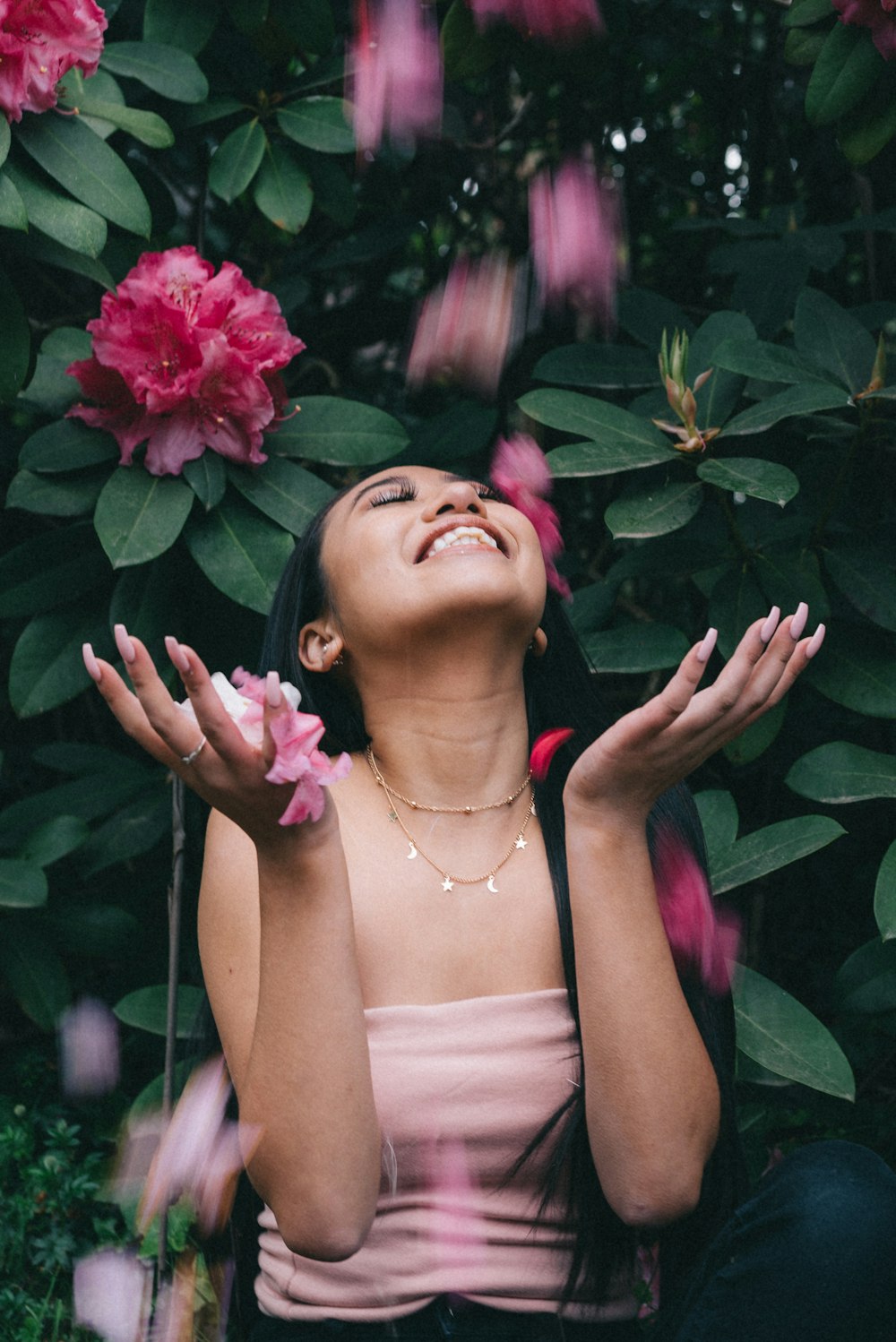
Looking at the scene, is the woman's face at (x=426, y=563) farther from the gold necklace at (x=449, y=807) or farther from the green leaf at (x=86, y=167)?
the green leaf at (x=86, y=167)

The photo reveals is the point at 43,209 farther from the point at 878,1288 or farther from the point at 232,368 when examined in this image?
the point at 878,1288

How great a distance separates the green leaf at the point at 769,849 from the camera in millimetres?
1612

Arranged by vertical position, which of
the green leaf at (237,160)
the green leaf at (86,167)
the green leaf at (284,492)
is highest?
the green leaf at (86,167)

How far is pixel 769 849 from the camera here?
1659mm

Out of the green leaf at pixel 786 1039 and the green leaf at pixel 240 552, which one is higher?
the green leaf at pixel 240 552

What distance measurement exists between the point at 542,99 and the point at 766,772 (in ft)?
4.16

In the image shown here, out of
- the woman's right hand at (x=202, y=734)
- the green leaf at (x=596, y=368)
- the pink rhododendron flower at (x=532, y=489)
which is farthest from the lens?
the green leaf at (x=596, y=368)

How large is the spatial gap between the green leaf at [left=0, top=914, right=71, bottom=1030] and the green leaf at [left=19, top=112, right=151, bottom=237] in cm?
107

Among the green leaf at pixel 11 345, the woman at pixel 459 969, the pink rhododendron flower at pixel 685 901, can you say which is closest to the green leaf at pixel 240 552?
the woman at pixel 459 969

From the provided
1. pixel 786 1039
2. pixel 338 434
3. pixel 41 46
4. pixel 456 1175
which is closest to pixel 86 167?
pixel 41 46

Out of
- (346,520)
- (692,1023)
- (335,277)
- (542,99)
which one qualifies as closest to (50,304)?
(335,277)

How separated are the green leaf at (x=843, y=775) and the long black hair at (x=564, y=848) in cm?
19

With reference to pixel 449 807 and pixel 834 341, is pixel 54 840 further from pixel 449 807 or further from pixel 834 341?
pixel 834 341

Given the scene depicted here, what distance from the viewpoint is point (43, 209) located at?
1.60 meters
